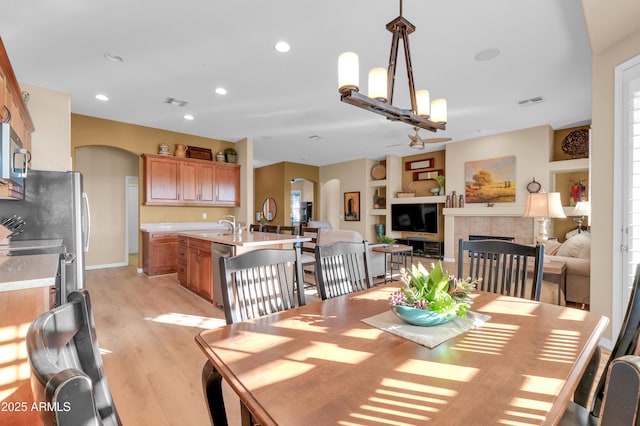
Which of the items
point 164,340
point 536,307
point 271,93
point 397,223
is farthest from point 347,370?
point 397,223

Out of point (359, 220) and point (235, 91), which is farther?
point (359, 220)

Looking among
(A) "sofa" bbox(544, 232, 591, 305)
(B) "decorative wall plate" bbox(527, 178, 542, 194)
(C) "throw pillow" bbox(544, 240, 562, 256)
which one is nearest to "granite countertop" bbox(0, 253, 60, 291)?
(A) "sofa" bbox(544, 232, 591, 305)

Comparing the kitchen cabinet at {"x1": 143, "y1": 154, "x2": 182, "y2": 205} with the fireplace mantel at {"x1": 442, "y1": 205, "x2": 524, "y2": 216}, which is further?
the fireplace mantel at {"x1": 442, "y1": 205, "x2": 524, "y2": 216}

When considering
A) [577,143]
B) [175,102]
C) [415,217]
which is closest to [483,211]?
[415,217]

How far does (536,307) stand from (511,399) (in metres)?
0.98

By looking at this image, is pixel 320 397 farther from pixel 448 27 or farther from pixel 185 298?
pixel 185 298

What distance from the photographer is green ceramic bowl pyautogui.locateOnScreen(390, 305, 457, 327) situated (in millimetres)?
1218

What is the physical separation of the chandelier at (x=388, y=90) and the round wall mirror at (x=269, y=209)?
7850 mm

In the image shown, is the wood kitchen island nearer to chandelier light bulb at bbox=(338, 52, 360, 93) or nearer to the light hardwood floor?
the light hardwood floor

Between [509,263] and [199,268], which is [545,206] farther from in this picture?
[199,268]

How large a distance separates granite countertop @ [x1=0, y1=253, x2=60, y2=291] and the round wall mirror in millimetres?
7772

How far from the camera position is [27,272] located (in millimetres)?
1518

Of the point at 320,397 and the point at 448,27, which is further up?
the point at 448,27

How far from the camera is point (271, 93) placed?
13.9 feet
